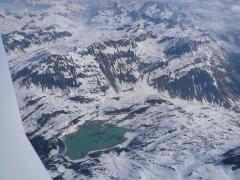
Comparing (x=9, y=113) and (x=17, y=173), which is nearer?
(x=17, y=173)

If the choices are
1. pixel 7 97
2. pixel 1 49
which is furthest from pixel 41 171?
pixel 1 49

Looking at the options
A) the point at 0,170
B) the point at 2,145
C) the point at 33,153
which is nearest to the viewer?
the point at 0,170

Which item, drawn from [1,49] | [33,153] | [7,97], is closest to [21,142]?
[33,153]

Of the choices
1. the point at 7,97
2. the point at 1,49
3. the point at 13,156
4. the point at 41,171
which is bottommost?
the point at 41,171

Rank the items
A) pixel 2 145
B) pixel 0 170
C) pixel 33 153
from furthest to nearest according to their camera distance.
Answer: pixel 33 153
pixel 2 145
pixel 0 170

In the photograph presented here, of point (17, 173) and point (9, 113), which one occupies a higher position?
point (9, 113)

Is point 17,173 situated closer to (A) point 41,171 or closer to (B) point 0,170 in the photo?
(B) point 0,170
